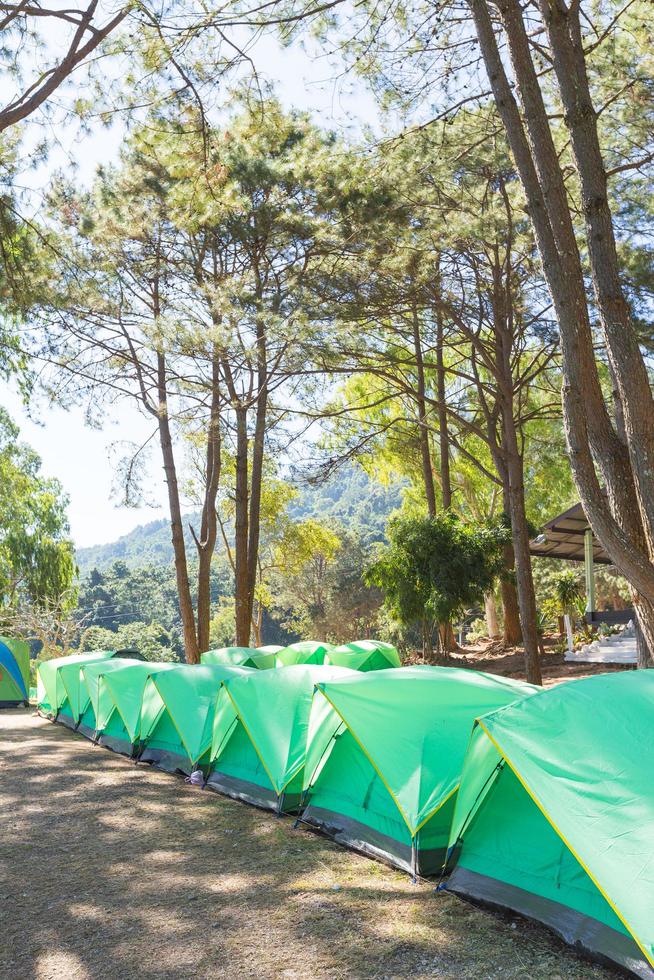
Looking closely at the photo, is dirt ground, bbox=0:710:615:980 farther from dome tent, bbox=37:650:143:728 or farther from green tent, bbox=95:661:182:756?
dome tent, bbox=37:650:143:728

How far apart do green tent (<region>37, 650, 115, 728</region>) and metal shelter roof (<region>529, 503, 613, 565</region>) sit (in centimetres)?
766

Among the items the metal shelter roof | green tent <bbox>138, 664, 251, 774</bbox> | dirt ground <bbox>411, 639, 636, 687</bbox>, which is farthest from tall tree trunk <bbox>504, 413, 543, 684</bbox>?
green tent <bbox>138, 664, 251, 774</bbox>

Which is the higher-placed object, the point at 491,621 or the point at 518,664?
the point at 491,621

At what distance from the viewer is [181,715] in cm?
762

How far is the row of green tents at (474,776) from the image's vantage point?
3.40 metres

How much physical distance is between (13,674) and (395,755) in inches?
496

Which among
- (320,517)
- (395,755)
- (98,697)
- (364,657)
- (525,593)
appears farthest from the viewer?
(320,517)

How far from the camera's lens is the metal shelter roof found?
13789mm

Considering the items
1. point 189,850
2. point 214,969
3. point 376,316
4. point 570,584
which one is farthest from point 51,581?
point 214,969

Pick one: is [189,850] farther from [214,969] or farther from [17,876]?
[214,969]

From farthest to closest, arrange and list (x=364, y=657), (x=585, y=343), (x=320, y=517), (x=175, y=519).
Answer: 1. (x=320, y=517)
2. (x=175, y=519)
3. (x=364, y=657)
4. (x=585, y=343)

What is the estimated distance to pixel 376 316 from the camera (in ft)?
31.7

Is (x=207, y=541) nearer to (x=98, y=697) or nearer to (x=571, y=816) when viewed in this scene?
(x=98, y=697)

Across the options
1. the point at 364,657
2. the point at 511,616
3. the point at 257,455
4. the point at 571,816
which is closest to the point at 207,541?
the point at 257,455
